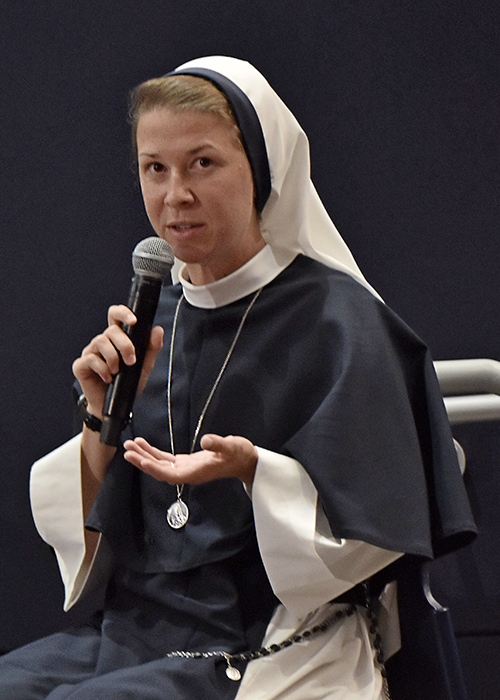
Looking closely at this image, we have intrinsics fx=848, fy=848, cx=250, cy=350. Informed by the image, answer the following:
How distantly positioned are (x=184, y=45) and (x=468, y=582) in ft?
6.18

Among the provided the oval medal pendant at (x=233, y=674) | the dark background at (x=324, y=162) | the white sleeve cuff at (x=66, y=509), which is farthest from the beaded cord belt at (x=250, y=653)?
the dark background at (x=324, y=162)

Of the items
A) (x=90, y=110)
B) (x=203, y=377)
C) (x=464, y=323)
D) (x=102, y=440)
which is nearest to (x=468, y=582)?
(x=464, y=323)

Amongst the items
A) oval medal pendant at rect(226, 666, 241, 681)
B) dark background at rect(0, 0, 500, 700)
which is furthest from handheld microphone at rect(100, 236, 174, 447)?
dark background at rect(0, 0, 500, 700)

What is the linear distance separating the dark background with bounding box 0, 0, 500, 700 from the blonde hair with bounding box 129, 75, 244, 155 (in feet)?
3.39

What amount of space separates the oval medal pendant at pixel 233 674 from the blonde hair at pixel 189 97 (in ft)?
3.11

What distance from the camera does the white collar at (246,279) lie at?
1732mm

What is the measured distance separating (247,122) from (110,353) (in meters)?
0.52

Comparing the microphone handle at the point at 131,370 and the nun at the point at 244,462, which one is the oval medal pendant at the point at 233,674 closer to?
the nun at the point at 244,462

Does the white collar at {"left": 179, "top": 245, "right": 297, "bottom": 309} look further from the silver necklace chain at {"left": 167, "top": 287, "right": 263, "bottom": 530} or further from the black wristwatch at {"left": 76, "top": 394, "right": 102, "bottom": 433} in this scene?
the black wristwatch at {"left": 76, "top": 394, "right": 102, "bottom": 433}

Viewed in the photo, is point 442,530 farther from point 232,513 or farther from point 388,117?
point 388,117

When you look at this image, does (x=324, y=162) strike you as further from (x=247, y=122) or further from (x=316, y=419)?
(x=316, y=419)

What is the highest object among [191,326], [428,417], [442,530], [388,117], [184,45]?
[184,45]

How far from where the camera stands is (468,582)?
266 centimetres

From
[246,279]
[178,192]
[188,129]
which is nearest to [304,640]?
[246,279]
